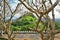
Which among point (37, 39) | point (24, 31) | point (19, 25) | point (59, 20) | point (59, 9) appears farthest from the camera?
point (19, 25)

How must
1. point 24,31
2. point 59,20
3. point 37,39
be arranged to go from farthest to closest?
point 24,31 → point 59,20 → point 37,39

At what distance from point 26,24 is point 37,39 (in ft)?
8.37

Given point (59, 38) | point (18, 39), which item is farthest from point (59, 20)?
point (18, 39)

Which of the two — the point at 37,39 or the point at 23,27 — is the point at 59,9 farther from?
the point at 23,27

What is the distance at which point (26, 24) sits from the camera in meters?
8.77

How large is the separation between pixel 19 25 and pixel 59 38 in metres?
3.26

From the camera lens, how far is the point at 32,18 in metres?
8.91

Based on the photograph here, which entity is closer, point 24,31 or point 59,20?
point 59,20

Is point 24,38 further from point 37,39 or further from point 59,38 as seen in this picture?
point 59,38

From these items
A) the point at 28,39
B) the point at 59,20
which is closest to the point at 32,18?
the point at 59,20

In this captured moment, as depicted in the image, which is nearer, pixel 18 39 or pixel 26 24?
pixel 18 39

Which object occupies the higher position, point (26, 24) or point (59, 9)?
point (59, 9)

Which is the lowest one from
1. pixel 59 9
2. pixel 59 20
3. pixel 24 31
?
pixel 24 31

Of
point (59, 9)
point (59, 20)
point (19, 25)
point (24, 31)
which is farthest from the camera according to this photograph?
point (19, 25)
